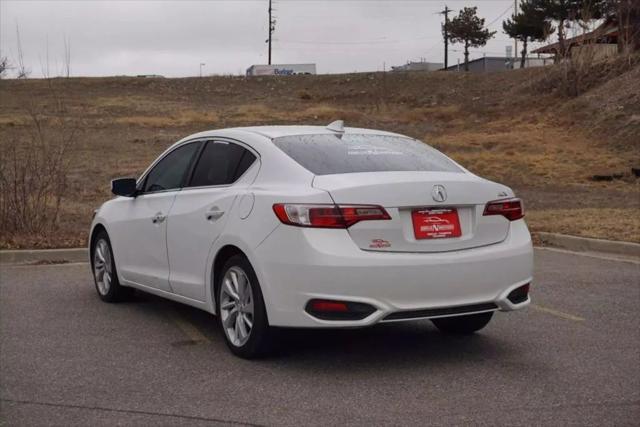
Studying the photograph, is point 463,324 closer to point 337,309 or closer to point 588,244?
point 337,309

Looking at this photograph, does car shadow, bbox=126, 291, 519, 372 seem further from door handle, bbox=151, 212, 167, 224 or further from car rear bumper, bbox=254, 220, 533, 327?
door handle, bbox=151, 212, 167, 224

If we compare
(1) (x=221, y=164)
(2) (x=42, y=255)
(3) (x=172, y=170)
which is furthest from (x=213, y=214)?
(2) (x=42, y=255)

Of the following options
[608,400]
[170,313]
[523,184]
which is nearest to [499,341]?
[608,400]

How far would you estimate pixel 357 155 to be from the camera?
6.04 meters

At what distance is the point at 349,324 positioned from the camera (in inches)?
209

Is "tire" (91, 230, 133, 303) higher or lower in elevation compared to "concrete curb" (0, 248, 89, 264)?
higher

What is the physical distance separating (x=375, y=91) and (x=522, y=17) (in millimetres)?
24780

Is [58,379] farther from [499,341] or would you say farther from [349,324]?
[499,341]

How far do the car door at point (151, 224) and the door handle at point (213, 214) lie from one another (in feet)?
2.32

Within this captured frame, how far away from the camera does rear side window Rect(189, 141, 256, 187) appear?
6.25 metres

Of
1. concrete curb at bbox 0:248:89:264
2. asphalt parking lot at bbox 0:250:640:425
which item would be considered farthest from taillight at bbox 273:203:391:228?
concrete curb at bbox 0:248:89:264

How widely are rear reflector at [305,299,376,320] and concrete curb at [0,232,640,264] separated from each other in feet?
20.8

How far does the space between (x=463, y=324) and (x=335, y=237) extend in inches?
70.0

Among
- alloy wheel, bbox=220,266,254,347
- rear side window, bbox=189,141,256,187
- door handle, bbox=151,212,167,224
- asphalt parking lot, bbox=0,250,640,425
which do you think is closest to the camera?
asphalt parking lot, bbox=0,250,640,425
